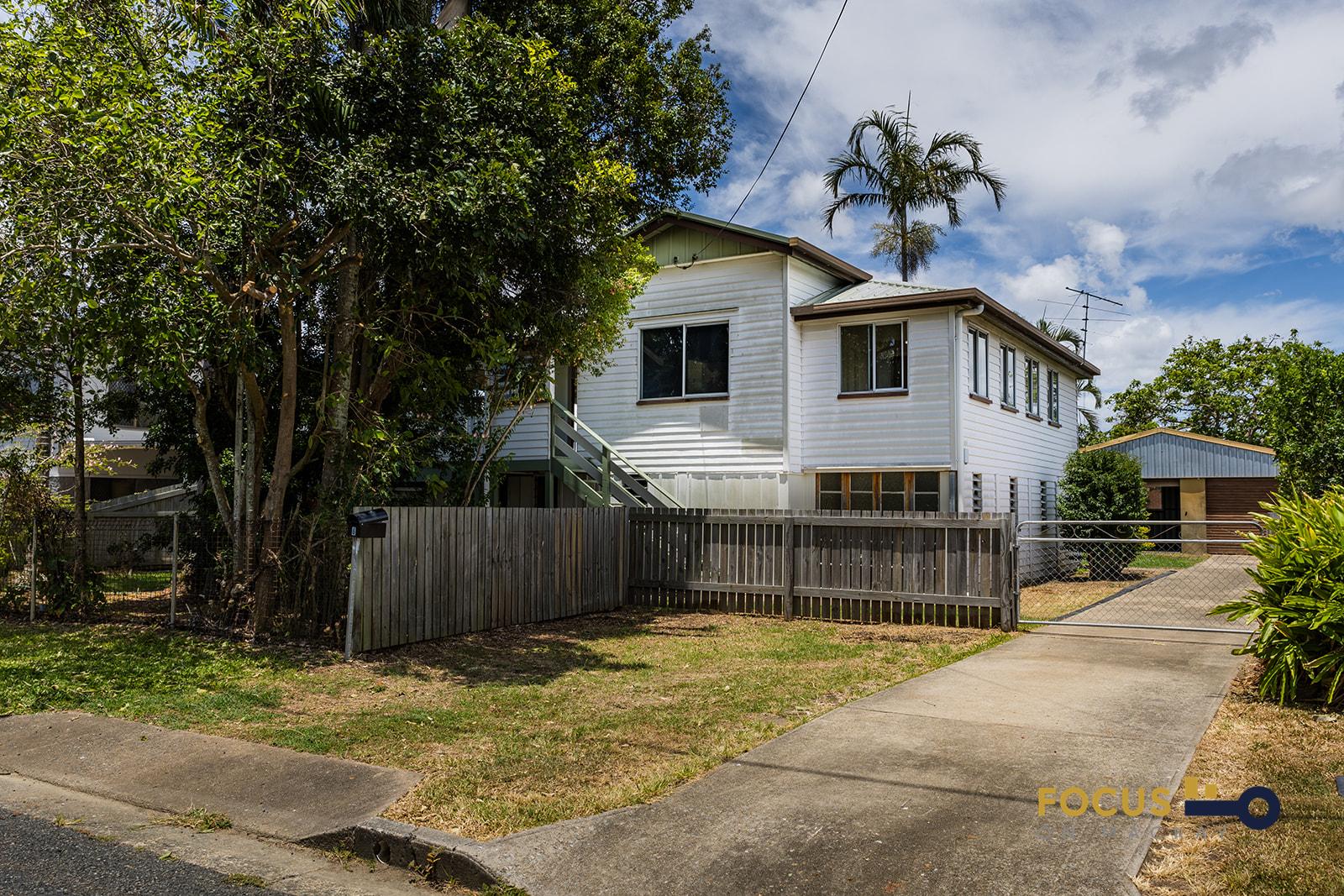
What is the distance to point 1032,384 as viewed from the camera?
22.0m

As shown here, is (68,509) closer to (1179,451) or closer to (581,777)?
(581,777)

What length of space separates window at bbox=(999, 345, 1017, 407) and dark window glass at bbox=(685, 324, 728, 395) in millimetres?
5743

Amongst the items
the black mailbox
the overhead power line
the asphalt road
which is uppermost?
the overhead power line

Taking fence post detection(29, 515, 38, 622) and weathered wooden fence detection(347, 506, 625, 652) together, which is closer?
weathered wooden fence detection(347, 506, 625, 652)

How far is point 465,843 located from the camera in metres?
4.86

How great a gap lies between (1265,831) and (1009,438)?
15713mm

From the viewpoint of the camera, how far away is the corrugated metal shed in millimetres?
31016

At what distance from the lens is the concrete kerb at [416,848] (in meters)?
4.68

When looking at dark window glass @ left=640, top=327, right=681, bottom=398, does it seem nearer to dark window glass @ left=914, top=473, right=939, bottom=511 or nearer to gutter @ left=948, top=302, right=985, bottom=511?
dark window glass @ left=914, top=473, right=939, bottom=511

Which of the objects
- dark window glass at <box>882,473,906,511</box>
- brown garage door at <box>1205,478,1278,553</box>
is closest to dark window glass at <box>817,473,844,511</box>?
dark window glass at <box>882,473,906,511</box>

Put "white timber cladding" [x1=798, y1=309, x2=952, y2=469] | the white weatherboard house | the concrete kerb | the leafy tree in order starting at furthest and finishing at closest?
the white weatherboard house
"white timber cladding" [x1=798, y1=309, x2=952, y2=469]
the leafy tree
the concrete kerb

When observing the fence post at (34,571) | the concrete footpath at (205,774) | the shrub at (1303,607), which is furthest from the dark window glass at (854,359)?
the concrete footpath at (205,774)

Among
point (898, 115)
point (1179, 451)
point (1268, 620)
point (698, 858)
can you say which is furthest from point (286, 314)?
point (1179, 451)

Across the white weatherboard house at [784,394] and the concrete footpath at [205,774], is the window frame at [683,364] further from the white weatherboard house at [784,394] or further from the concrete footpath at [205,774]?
the concrete footpath at [205,774]
